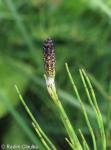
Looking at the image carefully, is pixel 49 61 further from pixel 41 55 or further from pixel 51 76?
pixel 41 55

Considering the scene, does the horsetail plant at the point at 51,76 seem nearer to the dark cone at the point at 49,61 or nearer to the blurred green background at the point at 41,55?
the dark cone at the point at 49,61

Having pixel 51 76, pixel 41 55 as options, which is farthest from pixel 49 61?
pixel 41 55

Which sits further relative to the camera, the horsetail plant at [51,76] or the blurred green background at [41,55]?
the blurred green background at [41,55]

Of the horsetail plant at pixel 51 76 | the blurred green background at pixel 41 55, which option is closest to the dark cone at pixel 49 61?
the horsetail plant at pixel 51 76

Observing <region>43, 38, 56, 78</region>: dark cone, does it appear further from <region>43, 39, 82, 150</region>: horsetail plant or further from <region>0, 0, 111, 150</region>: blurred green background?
<region>0, 0, 111, 150</region>: blurred green background

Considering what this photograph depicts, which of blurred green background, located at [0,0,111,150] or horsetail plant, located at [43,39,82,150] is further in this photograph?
blurred green background, located at [0,0,111,150]

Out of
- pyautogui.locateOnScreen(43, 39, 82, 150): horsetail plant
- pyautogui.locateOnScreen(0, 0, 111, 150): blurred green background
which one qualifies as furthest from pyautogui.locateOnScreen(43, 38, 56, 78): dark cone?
pyautogui.locateOnScreen(0, 0, 111, 150): blurred green background

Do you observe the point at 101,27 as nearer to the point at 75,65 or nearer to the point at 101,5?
the point at 75,65

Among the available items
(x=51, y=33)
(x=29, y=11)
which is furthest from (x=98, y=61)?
(x=29, y=11)
